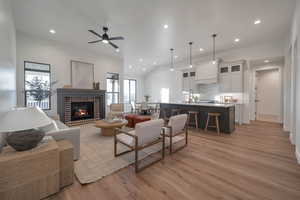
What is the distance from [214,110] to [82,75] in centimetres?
588

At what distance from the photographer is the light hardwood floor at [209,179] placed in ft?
5.38

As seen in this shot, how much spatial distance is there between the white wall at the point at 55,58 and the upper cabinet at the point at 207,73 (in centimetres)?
490

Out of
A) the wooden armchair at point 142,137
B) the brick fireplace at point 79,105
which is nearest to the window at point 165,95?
the brick fireplace at point 79,105

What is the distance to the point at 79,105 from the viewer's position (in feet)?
19.0

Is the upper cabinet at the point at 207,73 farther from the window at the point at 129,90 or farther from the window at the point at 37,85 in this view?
the window at the point at 37,85

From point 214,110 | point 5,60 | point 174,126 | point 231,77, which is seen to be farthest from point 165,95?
point 5,60

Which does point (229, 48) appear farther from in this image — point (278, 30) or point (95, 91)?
point (95, 91)

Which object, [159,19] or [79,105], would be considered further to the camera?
[79,105]

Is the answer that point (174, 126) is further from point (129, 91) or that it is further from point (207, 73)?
point (129, 91)

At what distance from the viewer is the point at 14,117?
1400 millimetres

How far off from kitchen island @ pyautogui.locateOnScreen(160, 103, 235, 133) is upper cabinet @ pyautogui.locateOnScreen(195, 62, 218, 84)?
2.10 meters

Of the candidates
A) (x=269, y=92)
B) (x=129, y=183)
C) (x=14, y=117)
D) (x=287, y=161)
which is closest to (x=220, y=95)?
(x=269, y=92)

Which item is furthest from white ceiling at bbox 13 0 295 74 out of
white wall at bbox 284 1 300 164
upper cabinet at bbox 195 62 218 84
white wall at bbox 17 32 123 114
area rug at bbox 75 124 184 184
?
area rug at bbox 75 124 184 184

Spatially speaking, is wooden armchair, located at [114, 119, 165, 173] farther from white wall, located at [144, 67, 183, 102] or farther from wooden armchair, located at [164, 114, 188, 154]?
white wall, located at [144, 67, 183, 102]
